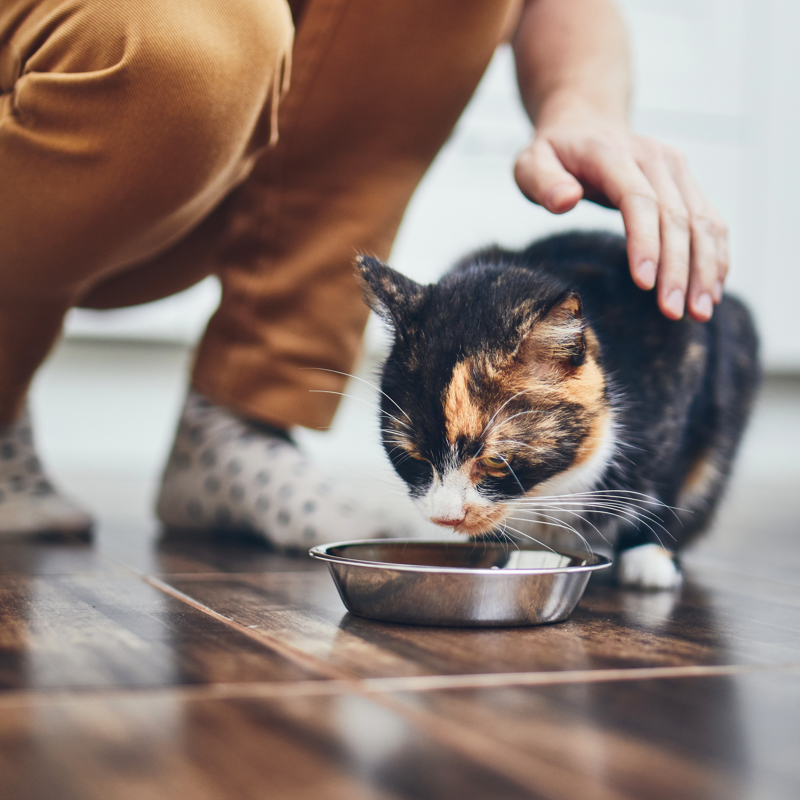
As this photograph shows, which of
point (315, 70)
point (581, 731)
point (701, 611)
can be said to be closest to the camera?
point (581, 731)

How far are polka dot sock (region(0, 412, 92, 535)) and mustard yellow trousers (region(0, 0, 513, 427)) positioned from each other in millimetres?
55

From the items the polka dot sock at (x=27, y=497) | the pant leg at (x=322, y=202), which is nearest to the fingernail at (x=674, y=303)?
the pant leg at (x=322, y=202)

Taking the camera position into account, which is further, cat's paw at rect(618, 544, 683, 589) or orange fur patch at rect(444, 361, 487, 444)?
cat's paw at rect(618, 544, 683, 589)

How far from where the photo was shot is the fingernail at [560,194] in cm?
88

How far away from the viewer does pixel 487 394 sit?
817mm

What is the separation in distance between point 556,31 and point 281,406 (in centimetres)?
63

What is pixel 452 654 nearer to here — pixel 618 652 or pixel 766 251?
pixel 618 652

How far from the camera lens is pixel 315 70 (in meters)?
1.12

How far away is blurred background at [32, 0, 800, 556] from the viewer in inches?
109

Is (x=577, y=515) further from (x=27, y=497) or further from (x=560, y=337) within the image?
(x=27, y=497)

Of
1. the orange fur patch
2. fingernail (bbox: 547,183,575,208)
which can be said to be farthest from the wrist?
the orange fur patch

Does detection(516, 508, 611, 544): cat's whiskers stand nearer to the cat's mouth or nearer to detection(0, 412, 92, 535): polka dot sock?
the cat's mouth

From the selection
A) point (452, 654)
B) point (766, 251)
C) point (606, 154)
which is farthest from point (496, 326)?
point (766, 251)

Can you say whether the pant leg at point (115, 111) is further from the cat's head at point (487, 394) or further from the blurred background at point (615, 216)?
the blurred background at point (615, 216)
